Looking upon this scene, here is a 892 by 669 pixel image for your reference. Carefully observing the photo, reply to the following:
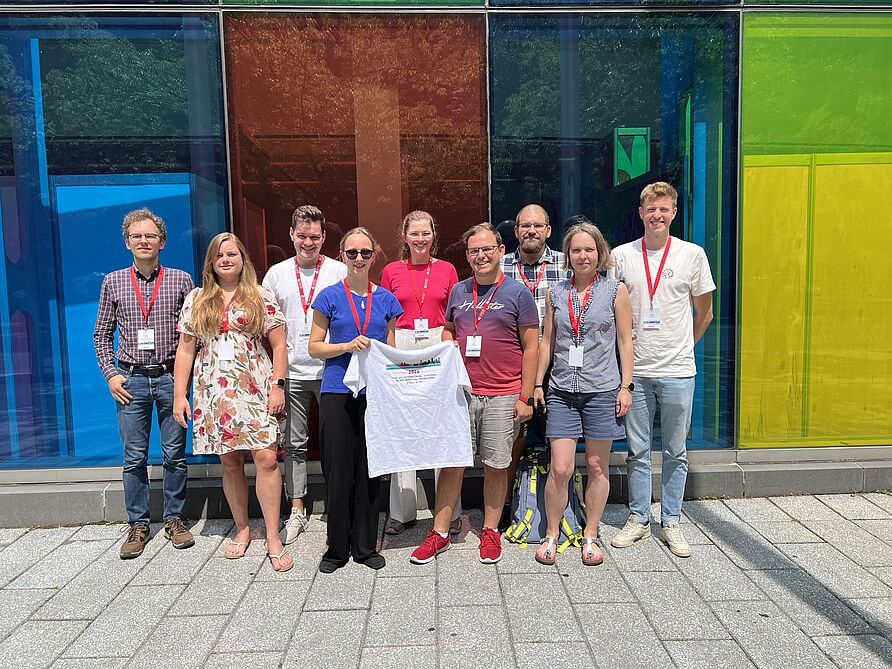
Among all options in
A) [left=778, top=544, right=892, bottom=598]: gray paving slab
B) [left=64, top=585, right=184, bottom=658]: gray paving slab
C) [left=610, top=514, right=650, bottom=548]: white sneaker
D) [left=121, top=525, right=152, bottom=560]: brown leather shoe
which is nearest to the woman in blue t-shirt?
[left=64, top=585, right=184, bottom=658]: gray paving slab

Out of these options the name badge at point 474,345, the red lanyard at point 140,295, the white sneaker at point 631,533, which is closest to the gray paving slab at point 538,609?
the white sneaker at point 631,533

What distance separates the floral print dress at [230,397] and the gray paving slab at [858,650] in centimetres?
304

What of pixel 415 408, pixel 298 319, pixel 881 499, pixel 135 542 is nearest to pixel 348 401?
pixel 415 408

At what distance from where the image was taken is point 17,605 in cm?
335

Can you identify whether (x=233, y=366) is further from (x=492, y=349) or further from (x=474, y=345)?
(x=492, y=349)

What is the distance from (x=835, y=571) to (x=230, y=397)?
361 centimetres

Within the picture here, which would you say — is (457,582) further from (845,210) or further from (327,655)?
(845,210)

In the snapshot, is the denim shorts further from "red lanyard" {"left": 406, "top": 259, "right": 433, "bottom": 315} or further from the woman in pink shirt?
"red lanyard" {"left": 406, "top": 259, "right": 433, "bottom": 315}

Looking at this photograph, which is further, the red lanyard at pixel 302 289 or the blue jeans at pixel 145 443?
the red lanyard at pixel 302 289

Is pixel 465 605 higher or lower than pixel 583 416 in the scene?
lower

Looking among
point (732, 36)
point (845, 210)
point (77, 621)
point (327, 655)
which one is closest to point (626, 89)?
point (732, 36)

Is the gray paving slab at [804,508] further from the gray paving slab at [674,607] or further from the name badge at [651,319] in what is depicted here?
the name badge at [651,319]

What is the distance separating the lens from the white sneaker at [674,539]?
12.4 ft

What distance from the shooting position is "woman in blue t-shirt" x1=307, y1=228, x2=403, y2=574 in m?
3.58
